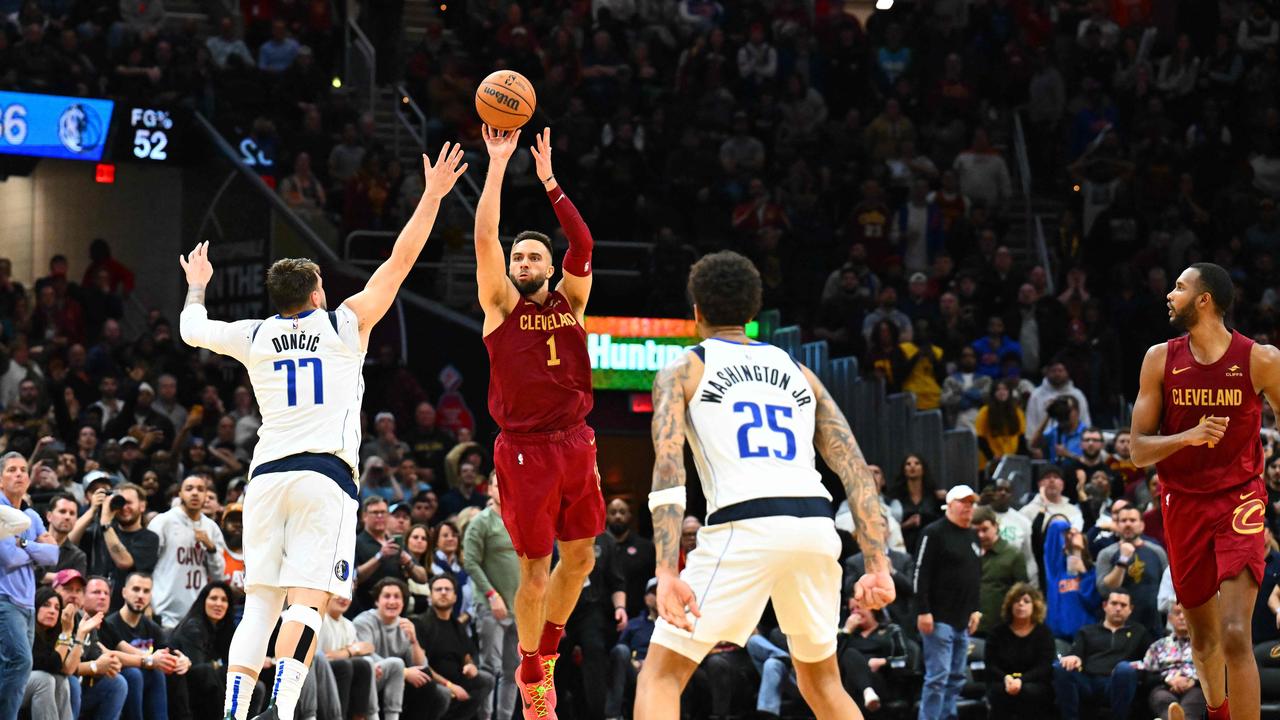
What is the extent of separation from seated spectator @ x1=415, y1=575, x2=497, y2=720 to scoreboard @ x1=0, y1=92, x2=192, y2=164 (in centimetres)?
755

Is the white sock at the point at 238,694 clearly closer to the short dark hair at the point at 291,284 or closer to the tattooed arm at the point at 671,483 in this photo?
the short dark hair at the point at 291,284

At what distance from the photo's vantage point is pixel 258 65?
73.4 feet

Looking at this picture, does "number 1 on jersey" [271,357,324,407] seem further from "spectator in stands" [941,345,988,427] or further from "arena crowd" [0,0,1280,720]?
"spectator in stands" [941,345,988,427]

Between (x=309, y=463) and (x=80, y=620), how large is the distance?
5248mm

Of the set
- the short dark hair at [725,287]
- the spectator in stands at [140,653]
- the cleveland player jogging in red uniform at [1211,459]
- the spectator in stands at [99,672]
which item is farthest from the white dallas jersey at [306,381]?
the spectator in stands at [140,653]

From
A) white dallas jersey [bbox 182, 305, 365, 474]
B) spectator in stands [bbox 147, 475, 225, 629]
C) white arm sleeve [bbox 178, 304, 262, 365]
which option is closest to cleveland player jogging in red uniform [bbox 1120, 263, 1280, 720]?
white dallas jersey [bbox 182, 305, 365, 474]

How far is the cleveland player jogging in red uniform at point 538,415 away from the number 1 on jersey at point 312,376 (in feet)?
3.39

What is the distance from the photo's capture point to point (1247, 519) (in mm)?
9406

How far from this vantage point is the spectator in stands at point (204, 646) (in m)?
13.7

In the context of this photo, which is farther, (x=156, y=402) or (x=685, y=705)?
(x=156, y=402)

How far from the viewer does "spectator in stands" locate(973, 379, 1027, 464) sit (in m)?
19.3

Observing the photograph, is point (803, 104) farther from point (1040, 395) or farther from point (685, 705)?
point (685, 705)

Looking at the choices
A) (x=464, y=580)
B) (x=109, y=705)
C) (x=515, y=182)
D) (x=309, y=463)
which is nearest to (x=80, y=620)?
(x=109, y=705)

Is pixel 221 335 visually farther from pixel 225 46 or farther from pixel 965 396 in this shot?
pixel 225 46
